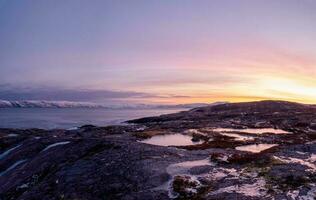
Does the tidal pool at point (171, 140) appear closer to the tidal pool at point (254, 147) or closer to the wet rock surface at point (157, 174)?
the wet rock surface at point (157, 174)

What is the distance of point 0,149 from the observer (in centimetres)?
7656

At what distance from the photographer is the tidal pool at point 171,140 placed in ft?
181

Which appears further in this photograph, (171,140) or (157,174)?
→ (171,140)

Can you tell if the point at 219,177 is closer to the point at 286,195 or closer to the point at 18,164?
the point at 286,195

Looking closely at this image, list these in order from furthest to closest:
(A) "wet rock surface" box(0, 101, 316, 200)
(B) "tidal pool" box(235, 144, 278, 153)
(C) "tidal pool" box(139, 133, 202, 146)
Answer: (C) "tidal pool" box(139, 133, 202, 146) → (B) "tidal pool" box(235, 144, 278, 153) → (A) "wet rock surface" box(0, 101, 316, 200)

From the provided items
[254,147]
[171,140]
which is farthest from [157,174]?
[171,140]

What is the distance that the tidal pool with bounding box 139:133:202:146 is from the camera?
181 ft


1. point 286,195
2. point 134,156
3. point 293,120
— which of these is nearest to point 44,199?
point 134,156

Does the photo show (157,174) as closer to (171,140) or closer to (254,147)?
(254,147)

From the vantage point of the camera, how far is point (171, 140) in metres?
59.4

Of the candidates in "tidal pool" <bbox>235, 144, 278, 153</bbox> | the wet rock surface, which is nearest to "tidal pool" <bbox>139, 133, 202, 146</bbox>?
the wet rock surface

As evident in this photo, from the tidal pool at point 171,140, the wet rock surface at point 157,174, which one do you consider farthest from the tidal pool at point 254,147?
the tidal pool at point 171,140

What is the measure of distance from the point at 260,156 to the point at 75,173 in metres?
19.4

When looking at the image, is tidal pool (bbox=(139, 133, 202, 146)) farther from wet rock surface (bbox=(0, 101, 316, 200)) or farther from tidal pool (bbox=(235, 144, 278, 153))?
tidal pool (bbox=(235, 144, 278, 153))
